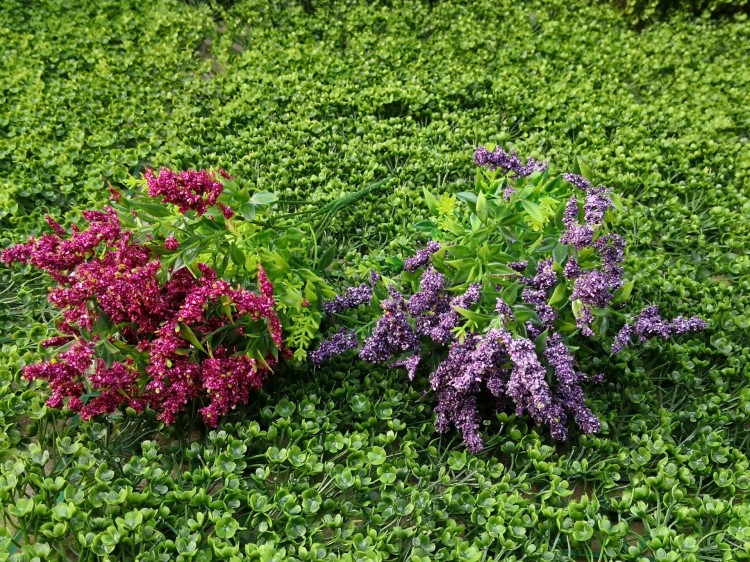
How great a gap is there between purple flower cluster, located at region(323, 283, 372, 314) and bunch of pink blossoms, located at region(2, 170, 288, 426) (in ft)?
1.21

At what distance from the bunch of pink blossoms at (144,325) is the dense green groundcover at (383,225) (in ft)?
0.69

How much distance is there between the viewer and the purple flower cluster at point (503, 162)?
295 cm

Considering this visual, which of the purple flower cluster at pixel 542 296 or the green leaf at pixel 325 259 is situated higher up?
the purple flower cluster at pixel 542 296

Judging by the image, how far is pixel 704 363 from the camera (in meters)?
2.85

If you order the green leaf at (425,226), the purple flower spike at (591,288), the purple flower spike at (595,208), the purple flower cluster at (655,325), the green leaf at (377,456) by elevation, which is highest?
the purple flower spike at (595,208)

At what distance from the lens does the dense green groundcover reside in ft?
7.46

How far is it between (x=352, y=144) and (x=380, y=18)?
171cm

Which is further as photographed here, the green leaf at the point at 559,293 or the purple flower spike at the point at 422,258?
the purple flower spike at the point at 422,258

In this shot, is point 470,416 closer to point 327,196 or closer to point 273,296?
point 273,296

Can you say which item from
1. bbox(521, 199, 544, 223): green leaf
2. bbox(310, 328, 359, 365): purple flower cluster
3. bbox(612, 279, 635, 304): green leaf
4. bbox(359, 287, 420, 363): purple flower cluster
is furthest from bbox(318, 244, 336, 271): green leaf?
bbox(612, 279, 635, 304): green leaf

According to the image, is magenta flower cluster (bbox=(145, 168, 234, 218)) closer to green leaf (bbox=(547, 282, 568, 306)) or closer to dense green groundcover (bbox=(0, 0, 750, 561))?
dense green groundcover (bbox=(0, 0, 750, 561))

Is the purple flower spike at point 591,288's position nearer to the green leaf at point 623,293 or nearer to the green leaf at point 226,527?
the green leaf at point 623,293

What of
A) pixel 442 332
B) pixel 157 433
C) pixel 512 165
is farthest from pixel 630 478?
pixel 157 433

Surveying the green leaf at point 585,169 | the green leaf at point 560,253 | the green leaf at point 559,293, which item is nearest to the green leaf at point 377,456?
the green leaf at point 559,293
